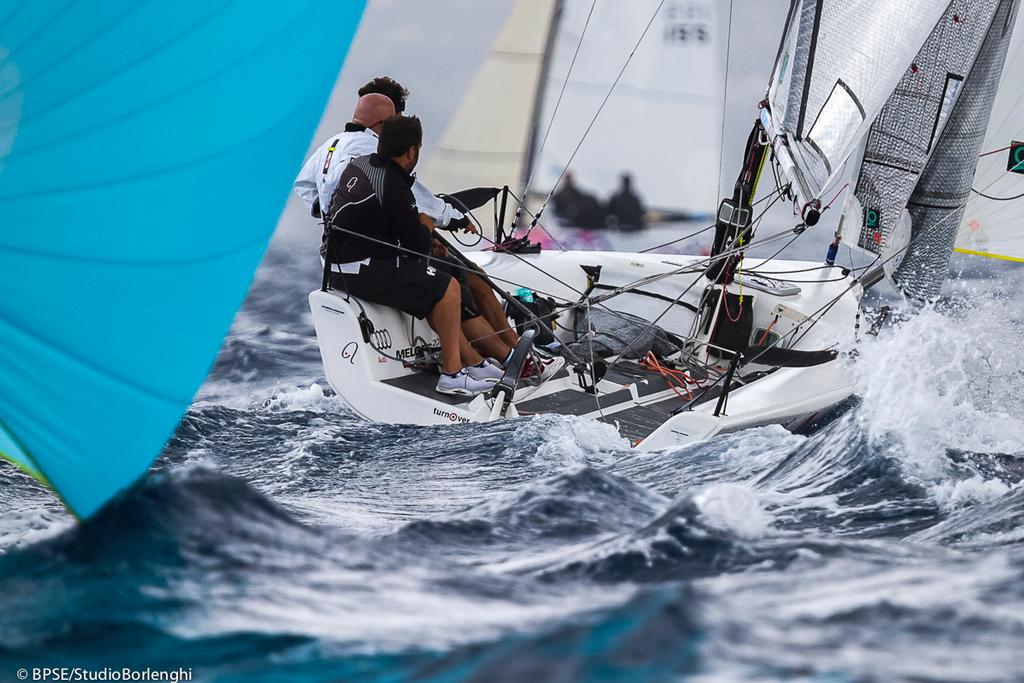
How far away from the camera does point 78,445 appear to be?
2182 mm

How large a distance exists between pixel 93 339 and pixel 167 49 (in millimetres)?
603

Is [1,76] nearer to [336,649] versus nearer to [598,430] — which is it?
[336,649]

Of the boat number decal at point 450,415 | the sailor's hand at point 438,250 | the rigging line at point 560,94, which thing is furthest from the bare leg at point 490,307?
the rigging line at point 560,94

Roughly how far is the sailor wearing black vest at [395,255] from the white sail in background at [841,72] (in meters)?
1.39

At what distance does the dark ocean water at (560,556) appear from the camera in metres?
1.89

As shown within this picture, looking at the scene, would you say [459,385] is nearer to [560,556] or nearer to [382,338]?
[382,338]

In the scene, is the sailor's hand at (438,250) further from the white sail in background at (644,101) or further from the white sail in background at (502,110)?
the white sail in background at (502,110)

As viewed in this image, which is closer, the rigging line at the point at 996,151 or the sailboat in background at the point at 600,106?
the rigging line at the point at 996,151

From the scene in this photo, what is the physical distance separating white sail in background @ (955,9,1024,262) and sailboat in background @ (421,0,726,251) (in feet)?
6.96

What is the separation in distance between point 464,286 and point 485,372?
0.36 metres

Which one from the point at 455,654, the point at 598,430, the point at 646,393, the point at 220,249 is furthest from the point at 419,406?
the point at 455,654

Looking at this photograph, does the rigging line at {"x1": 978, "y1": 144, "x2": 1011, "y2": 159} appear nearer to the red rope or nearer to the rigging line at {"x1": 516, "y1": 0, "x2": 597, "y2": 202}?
the red rope

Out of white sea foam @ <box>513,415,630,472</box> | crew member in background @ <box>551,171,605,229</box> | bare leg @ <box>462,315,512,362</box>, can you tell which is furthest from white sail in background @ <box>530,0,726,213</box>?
white sea foam @ <box>513,415,630,472</box>

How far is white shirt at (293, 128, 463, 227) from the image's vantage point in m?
4.13
